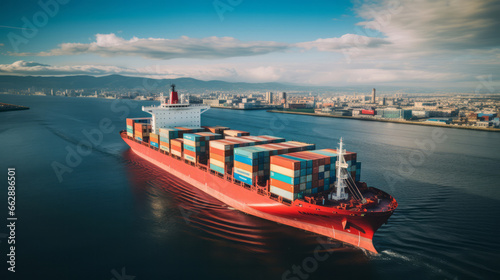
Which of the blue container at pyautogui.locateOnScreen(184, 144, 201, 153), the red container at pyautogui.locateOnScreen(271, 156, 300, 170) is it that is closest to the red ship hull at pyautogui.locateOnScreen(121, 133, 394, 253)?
the blue container at pyautogui.locateOnScreen(184, 144, 201, 153)

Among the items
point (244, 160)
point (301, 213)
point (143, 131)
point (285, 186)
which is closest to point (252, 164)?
point (244, 160)

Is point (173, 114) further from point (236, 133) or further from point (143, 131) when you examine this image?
point (236, 133)

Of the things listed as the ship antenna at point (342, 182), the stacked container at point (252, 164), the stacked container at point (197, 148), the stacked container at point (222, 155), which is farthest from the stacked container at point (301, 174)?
the stacked container at point (197, 148)

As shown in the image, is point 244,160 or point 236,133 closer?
point 244,160

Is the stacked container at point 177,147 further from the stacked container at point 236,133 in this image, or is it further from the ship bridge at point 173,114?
the ship bridge at point 173,114

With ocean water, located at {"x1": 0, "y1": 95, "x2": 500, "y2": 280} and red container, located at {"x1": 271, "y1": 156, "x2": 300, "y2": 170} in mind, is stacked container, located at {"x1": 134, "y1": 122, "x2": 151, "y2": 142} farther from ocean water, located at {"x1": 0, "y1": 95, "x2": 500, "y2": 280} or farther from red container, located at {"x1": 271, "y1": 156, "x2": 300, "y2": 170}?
red container, located at {"x1": 271, "y1": 156, "x2": 300, "y2": 170}

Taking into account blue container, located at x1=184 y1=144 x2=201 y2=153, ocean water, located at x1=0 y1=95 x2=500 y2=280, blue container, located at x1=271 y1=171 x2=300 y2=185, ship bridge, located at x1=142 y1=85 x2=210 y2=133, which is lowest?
ocean water, located at x1=0 y1=95 x2=500 y2=280

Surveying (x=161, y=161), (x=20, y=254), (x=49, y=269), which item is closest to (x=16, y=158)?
(x=161, y=161)
